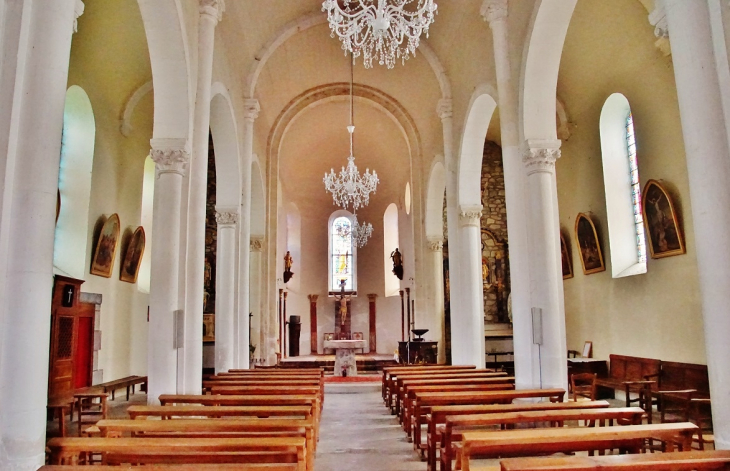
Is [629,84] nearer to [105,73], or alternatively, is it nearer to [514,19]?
→ [514,19]

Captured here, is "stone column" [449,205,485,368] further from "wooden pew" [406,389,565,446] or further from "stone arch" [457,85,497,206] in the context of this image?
"wooden pew" [406,389,565,446]

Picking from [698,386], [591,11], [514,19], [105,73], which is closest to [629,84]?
[591,11]

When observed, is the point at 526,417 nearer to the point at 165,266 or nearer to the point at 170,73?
the point at 165,266

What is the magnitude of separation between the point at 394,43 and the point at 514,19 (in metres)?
2.67

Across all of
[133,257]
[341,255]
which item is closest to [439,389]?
[133,257]

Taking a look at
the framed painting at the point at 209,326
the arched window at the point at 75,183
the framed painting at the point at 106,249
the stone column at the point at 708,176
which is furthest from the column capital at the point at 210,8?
the framed painting at the point at 209,326

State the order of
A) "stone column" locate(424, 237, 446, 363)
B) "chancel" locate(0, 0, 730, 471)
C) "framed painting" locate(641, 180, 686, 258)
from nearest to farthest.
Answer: "chancel" locate(0, 0, 730, 471) < "framed painting" locate(641, 180, 686, 258) < "stone column" locate(424, 237, 446, 363)

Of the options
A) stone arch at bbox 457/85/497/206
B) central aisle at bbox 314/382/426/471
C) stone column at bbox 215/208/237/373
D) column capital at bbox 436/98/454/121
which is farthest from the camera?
column capital at bbox 436/98/454/121

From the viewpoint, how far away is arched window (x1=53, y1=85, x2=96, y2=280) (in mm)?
11312

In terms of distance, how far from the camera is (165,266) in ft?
25.1

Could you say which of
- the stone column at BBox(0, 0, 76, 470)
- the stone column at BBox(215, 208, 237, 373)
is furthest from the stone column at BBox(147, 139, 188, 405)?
the stone column at BBox(215, 208, 237, 373)

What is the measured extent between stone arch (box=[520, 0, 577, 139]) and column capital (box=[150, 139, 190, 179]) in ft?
16.5

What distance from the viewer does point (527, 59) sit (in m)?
8.53

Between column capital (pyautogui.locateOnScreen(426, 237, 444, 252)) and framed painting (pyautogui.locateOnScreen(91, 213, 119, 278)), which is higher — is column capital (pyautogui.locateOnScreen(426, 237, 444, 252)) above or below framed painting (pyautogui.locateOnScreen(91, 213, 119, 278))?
above
